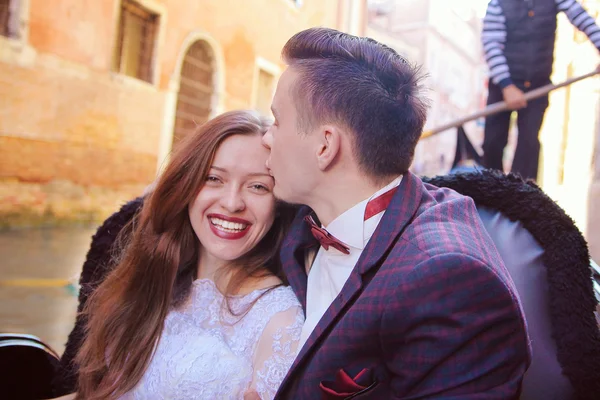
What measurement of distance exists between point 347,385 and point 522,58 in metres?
2.08

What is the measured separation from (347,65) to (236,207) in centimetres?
38

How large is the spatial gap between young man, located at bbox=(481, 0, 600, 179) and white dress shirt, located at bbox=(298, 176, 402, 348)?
5.40 feet

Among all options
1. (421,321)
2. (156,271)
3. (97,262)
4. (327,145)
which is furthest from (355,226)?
(97,262)

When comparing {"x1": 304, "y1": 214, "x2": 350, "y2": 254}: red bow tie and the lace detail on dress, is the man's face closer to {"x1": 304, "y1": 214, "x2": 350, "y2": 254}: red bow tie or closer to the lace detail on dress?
{"x1": 304, "y1": 214, "x2": 350, "y2": 254}: red bow tie

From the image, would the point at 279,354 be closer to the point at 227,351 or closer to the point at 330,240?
the point at 227,351

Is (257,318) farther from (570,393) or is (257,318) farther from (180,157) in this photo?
(570,393)

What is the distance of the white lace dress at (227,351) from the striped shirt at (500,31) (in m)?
1.64

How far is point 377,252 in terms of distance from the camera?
0.83 metres

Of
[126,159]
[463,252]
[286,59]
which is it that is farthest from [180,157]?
[126,159]

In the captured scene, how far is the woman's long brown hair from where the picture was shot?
1179mm

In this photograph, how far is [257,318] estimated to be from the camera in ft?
3.67

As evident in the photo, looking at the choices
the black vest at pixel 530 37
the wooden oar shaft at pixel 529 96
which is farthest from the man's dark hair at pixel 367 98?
the black vest at pixel 530 37

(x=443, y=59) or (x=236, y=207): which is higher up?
(x=443, y=59)

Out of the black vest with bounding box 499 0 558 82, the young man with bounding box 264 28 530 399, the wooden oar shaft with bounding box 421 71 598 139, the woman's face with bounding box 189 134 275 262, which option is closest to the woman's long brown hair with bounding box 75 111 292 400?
the woman's face with bounding box 189 134 275 262
